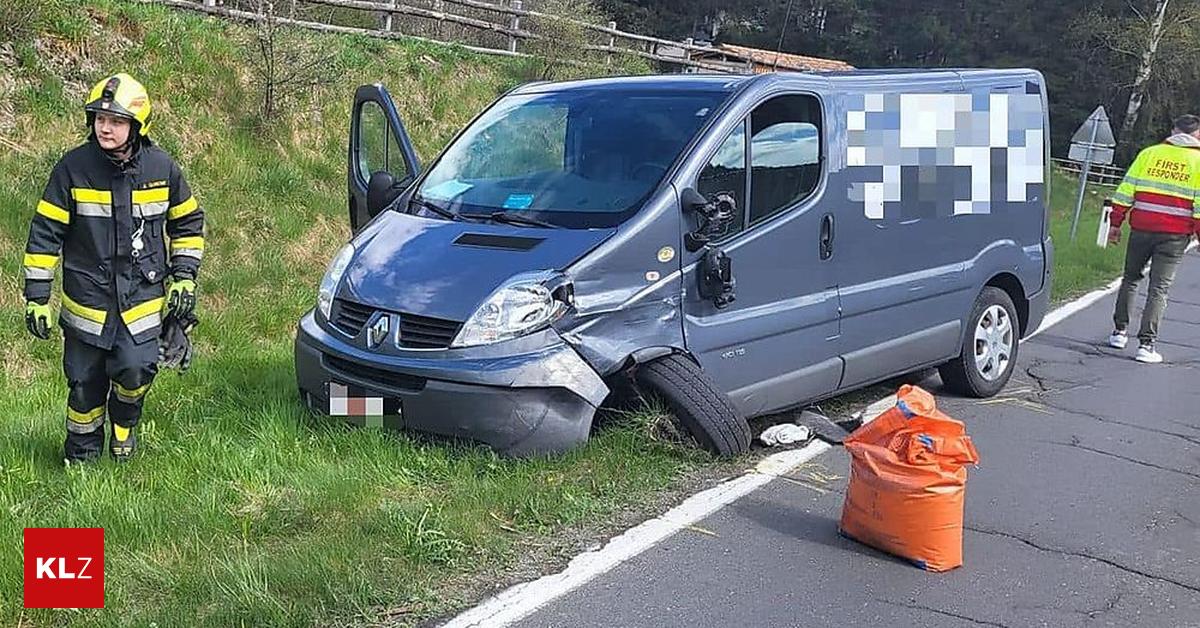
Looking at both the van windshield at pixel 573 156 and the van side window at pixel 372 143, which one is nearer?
the van windshield at pixel 573 156

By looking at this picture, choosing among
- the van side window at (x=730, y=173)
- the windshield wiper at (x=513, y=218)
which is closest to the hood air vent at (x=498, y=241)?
the windshield wiper at (x=513, y=218)

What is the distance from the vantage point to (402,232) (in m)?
5.55

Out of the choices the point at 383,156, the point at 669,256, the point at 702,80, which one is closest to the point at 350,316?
the point at 669,256

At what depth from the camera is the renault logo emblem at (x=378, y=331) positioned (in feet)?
16.4

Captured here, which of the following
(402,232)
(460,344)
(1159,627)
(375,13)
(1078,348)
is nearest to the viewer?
(1159,627)

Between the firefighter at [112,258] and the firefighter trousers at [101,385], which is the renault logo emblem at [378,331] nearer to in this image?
the firefighter at [112,258]

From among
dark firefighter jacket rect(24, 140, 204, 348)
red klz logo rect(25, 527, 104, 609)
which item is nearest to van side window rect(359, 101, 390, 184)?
dark firefighter jacket rect(24, 140, 204, 348)

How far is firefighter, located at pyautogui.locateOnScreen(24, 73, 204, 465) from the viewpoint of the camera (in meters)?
4.54

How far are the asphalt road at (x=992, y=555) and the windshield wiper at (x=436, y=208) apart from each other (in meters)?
2.04

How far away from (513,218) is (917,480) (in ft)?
7.62

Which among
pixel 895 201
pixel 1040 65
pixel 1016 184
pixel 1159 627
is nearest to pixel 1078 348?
Answer: pixel 1016 184

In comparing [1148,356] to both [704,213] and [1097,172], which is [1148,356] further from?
[1097,172]

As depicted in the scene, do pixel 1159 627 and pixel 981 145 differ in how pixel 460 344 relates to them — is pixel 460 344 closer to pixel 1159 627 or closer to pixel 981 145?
pixel 1159 627

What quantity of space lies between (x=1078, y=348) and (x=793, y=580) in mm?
6181
